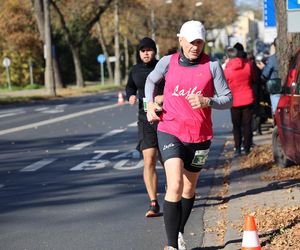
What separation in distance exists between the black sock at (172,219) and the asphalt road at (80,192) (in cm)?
76

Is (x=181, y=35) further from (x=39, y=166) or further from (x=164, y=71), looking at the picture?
(x=39, y=166)

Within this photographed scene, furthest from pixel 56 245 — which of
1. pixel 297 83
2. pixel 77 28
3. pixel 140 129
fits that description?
pixel 77 28

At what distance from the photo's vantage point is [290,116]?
30.5 ft

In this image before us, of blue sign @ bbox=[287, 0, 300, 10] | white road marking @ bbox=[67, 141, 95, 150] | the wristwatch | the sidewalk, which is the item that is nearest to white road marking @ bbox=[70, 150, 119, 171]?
white road marking @ bbox=[67, 141, 95, 150]

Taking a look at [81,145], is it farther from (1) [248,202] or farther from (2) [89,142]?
(1) [248,202]

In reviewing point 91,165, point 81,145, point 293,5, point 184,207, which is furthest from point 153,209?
point 81,145

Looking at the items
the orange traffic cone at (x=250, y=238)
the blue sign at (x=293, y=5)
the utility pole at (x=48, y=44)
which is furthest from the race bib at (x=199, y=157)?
the utility pole at (x=48, y=44)

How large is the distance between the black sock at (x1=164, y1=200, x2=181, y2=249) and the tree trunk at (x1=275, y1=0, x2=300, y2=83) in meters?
6.32

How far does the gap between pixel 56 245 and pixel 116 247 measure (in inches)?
22.3

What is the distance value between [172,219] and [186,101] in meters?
0.96

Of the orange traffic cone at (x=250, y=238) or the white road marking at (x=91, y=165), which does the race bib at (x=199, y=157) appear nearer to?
the orange traffic cone at (x=250, y=238)

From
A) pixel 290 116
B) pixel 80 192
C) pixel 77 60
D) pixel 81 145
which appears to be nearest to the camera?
pixel 290 116

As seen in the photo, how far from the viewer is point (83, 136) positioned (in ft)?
57.3

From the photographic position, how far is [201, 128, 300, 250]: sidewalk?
655cm
